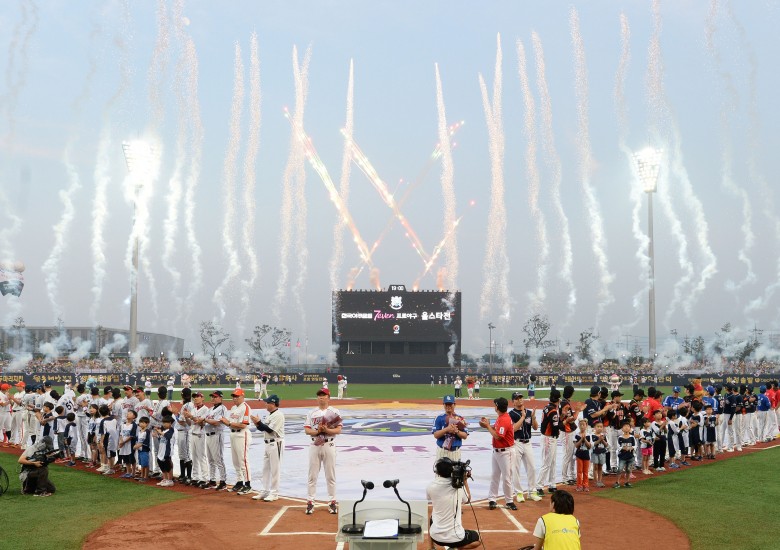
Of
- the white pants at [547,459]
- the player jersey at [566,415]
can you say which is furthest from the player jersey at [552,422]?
the player jersey at [566,415]

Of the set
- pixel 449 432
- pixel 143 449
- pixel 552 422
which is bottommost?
pixel 143 449

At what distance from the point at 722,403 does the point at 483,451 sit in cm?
769

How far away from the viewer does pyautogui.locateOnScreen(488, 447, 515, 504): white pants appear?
13.7 m

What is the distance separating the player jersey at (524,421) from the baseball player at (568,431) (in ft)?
3.86

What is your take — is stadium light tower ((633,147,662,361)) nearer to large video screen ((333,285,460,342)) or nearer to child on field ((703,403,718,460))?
large video screen ((333,285,460,342))

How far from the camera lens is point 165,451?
1653 centimetres

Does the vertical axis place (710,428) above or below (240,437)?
below

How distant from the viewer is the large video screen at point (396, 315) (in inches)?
3214

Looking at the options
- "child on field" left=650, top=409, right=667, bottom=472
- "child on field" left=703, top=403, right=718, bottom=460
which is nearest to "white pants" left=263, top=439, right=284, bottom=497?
"child on field" left=650, top=409, right=667, bottom=472

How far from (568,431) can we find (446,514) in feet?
26.2

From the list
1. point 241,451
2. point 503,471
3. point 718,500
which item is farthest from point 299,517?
point 718,500

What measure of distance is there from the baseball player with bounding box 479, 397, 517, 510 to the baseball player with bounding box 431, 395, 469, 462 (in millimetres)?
1443

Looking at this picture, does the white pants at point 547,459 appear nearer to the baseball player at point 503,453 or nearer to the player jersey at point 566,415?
the player jersey at point 566,415

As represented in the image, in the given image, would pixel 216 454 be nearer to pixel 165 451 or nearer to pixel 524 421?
pixel 165 451
